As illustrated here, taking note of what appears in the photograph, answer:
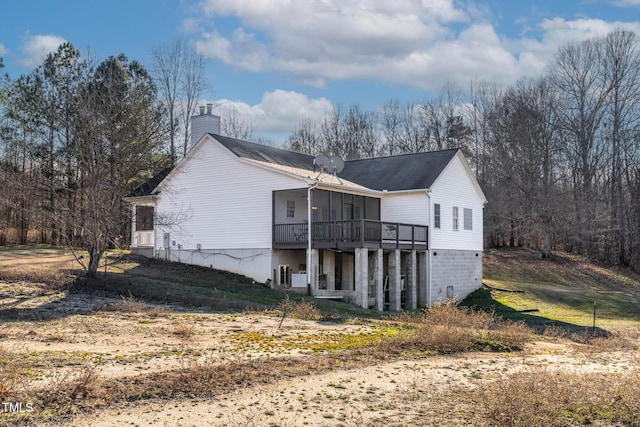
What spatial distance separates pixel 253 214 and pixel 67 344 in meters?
16.0

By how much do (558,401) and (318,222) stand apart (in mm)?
17667

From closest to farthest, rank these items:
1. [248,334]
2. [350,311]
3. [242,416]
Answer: [242,416], [248,334], [350,311]

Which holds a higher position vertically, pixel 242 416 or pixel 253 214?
pixel 253 214

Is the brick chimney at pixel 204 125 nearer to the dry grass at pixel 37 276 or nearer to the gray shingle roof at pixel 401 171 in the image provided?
the gray shingle roof at pixel 401 171

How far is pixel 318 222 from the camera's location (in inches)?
1037

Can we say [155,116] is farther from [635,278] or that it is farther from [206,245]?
[635,278]

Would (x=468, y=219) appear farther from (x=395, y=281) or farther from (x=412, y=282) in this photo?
(x=395, y=281)

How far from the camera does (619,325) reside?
24.6 metres

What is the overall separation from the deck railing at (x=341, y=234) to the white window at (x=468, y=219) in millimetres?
7115

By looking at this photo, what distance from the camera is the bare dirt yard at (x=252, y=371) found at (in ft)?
26.8

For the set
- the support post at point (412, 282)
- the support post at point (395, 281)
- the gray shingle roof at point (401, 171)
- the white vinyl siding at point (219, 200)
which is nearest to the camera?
the support post at point (395, 281)

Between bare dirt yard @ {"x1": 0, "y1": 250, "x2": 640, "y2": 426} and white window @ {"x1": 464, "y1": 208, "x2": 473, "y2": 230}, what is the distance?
53.2 ft

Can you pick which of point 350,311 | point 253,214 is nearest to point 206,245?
point 253,214

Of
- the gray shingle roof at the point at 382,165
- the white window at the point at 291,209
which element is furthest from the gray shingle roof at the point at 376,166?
the white window at the point at 291,209
